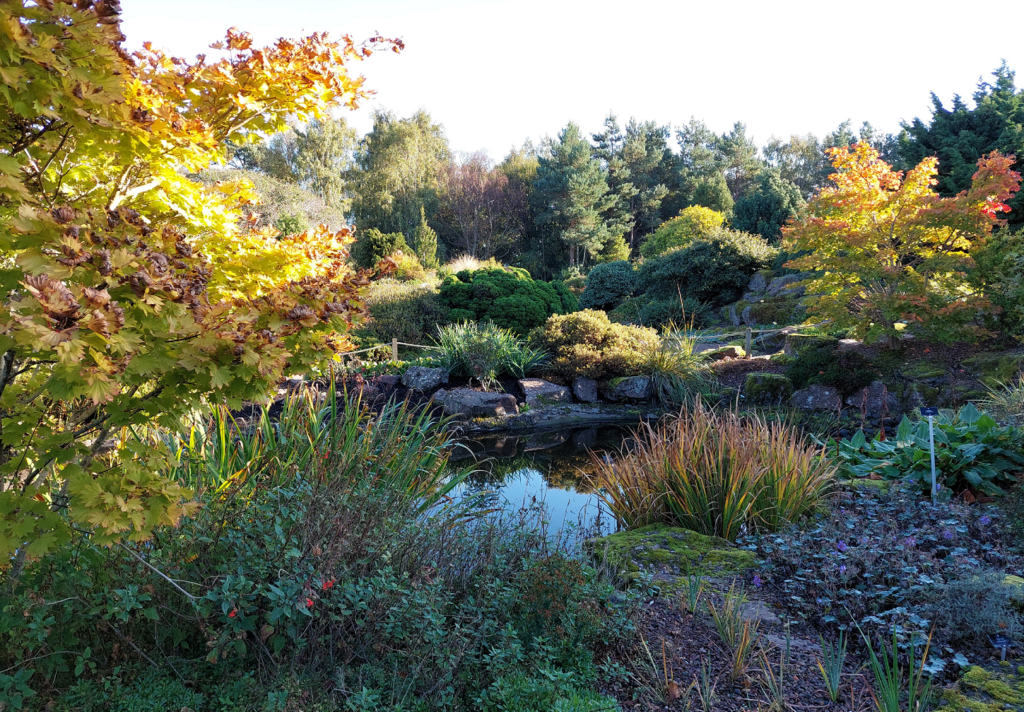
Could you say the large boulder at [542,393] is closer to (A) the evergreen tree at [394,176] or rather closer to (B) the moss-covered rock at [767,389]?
(B) the moss-covered rock at [767,389]

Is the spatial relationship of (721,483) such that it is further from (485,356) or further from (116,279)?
(485,356)

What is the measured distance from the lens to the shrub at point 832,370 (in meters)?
8.79

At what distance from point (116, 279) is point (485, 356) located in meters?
8.84

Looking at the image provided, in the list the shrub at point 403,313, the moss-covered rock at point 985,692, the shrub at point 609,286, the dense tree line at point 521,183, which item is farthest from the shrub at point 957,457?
the dense tree line at point 521,183

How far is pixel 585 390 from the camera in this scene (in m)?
10.6

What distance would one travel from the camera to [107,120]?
1852 millimetres

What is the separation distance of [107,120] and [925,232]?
31.0 ft

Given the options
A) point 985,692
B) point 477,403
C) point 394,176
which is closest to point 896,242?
point 477,403

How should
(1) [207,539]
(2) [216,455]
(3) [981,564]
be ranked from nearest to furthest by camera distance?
(1) [207,539]
(3) [981,564]
(2) [216,455]

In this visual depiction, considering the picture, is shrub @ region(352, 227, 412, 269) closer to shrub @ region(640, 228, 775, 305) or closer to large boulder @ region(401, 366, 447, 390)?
shrub @ region(640, 228, 775, 305)

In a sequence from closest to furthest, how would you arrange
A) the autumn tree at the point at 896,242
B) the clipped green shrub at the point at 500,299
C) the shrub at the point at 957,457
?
the shrub at the point at 957,457 → the autumn tree at the point at 896,242 → the clipped green shrub at the point at 500,299

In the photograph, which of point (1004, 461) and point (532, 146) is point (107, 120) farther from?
point (532, 146)

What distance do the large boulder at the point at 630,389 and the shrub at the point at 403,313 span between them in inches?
168

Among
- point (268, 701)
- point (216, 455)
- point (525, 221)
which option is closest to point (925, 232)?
point (216, 455)
